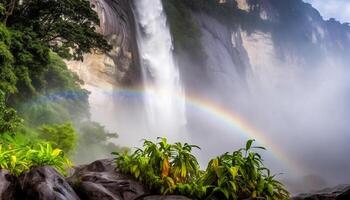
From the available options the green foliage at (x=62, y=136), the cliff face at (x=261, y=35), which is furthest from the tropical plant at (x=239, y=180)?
the cliff face at (x=261, y=35)

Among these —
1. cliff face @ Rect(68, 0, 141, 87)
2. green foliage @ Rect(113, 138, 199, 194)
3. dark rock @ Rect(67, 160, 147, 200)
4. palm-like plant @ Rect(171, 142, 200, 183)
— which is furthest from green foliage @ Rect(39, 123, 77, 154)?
cliff face @ Rect(68, 0, 141, 87)

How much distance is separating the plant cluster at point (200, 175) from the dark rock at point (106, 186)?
0.25 metres

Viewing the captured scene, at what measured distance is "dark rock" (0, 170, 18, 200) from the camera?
7337mm

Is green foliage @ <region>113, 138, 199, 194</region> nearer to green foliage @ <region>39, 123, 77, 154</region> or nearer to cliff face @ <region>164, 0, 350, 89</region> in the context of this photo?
green foliage @ <region>39, 123, 77, 154</region>

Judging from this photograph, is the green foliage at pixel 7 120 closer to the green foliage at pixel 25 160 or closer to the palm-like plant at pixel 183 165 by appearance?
the green foliage at pixel 25 160

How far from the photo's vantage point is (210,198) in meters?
8.66

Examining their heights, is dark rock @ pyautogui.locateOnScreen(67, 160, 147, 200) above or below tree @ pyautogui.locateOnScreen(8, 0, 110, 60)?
below

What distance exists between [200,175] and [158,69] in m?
39.6

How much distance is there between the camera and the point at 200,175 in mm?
9891

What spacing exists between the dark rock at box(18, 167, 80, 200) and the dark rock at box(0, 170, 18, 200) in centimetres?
14

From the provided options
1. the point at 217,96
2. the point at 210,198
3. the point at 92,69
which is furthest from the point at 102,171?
the point at 217,96

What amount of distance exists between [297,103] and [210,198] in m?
114

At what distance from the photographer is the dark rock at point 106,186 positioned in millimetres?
8344

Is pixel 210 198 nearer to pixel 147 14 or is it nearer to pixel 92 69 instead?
pixel 92 69
